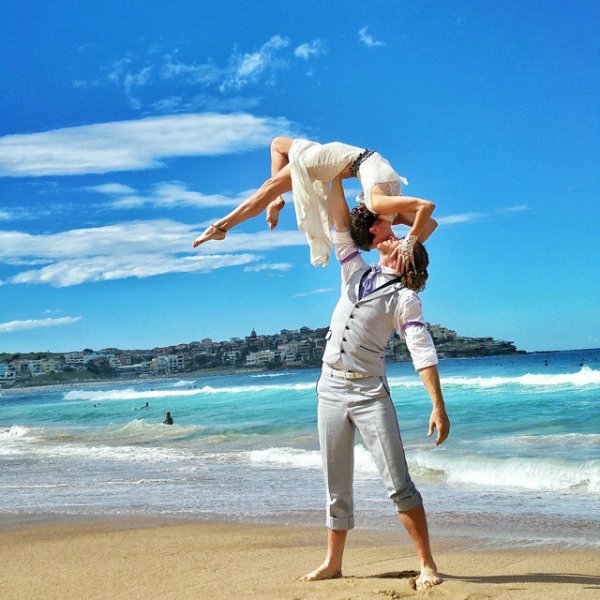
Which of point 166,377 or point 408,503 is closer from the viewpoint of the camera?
point 408,503

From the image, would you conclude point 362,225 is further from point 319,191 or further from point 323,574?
point 323,574

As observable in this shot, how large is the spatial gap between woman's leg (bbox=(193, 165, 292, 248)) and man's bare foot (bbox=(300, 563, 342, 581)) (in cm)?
197

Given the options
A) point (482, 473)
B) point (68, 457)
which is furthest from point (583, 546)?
point (68, 457)

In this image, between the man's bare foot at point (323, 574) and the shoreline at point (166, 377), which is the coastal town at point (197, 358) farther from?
the man's bare foot at point (323, 574)

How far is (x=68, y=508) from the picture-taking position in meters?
8.30

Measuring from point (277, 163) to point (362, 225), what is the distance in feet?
1.99

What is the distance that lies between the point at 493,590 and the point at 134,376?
11080 centimetres

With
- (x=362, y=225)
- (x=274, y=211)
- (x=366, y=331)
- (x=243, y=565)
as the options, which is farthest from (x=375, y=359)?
(x=243, y=565)

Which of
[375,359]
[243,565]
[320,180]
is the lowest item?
[243,565]

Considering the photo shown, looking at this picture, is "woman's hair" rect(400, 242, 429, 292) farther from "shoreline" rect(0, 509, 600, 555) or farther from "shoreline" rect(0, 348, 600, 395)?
"shoreline" rect(0, 348, 600, 395)

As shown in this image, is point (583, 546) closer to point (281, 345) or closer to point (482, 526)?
point (482, 526)

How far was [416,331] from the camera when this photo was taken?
4.20 meters

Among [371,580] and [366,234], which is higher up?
[366,234]

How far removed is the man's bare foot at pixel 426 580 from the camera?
13.9 ft
